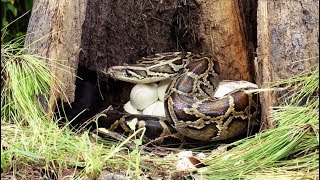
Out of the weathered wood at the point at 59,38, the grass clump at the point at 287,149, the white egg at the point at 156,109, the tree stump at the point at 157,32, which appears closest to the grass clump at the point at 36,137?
the weathered wood at the point at 59,38

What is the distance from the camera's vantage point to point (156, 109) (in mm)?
5391

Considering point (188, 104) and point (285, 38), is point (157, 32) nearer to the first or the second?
point (188, 104)

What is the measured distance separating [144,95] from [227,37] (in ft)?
3.24

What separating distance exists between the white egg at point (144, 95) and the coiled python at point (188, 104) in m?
0.09

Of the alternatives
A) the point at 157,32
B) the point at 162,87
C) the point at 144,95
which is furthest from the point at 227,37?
the point at 144,95

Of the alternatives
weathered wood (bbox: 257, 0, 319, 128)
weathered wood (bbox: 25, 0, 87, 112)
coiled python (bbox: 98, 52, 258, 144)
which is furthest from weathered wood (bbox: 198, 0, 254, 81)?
weathered wood (bbox: 25, 0, 87, 112)

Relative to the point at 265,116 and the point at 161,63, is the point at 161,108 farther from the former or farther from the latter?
the point at 265,116

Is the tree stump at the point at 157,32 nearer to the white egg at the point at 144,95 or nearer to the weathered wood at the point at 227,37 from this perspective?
the weathered wood at the point at 227,37

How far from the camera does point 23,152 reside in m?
3.98

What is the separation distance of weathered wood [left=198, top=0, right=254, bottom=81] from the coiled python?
284 millimetres

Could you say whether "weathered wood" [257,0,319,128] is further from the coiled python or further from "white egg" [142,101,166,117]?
"white egg" [142,101,166,117]

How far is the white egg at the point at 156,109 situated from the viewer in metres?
5.35

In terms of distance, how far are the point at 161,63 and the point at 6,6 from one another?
2.38 metres

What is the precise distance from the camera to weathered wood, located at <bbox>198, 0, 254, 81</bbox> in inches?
223
